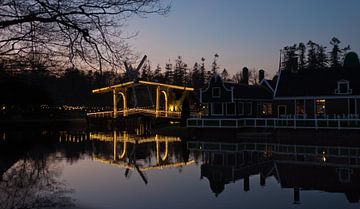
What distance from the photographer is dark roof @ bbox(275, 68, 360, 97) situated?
3928 cm

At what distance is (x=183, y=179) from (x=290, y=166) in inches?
224

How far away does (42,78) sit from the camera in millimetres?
7645

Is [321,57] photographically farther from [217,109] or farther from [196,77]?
[217,109]

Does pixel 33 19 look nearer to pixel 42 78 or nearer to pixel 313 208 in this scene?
pixel 42 78

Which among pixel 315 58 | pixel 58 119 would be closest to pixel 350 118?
pixel 58 119

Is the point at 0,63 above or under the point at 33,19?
under

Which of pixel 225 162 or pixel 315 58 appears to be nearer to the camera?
pixel 225 162

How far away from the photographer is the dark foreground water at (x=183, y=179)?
41.7 ft

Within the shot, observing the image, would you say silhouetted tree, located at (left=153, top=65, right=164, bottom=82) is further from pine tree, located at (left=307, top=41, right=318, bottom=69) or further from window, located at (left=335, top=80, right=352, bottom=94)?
window, located at (left=335, top=80, right=352, bottom=94)

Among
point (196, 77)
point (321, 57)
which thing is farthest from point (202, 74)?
point (321, 57)

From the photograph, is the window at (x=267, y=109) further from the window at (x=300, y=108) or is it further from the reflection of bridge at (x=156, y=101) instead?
the reflection of bridge at (x=156, y=101)

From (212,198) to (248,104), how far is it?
31.9 meters

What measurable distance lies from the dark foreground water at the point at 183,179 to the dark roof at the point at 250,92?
15.6m

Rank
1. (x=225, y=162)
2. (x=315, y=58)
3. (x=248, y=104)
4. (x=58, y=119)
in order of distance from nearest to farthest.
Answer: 1. (x=225, y=162)
2. (x=248, y=104)
3. (x=58, y=119)
4. (x=315, y=58)
